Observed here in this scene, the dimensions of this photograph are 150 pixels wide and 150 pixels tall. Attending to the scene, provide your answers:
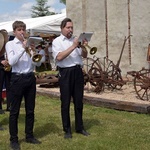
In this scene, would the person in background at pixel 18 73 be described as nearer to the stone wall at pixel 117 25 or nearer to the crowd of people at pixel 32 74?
the crowd of people at pixel 32 74

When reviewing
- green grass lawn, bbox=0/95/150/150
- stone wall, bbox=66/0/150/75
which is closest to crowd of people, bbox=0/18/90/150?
green grass lawn, bbox=0/95/150/150

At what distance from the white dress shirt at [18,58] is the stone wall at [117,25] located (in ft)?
22.5

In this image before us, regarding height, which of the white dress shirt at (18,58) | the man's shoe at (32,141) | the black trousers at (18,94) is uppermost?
the white dress shirt at (18,58)

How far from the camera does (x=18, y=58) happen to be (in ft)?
15.5

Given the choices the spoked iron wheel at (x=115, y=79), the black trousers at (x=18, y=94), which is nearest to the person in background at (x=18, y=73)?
the black trousers at (x=18, y=94)

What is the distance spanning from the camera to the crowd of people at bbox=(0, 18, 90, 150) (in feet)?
15.9

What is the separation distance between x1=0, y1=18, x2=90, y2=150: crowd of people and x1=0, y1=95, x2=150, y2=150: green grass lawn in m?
0.20

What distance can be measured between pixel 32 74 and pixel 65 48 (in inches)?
25.3

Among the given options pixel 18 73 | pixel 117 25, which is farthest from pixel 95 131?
Result: pixel 117 25

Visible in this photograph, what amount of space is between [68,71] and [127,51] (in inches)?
258

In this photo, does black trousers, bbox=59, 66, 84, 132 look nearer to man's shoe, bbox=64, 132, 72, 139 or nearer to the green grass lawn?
man's shoe, bbox=64, 132, 72, 139

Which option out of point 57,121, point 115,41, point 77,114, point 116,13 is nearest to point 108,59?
point 115,41

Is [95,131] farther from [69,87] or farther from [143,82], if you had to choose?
[143,82]

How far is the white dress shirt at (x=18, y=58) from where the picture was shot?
15.5 ft
